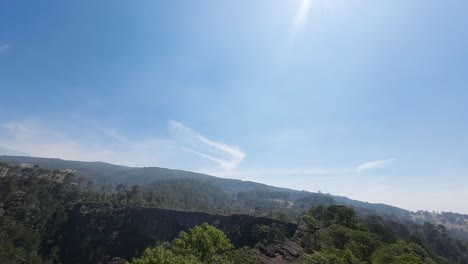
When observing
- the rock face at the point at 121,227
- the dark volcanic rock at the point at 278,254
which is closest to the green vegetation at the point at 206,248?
the dark volcanic rock at the point at 278,254

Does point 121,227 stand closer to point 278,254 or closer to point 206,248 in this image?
point 278,254

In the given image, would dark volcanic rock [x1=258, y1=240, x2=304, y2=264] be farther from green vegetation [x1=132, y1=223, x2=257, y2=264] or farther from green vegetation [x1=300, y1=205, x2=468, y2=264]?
green vegetation [x1=132, y1=223, x2=257, y2=264]

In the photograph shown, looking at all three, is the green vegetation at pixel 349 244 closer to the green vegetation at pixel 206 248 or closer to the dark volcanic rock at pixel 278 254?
the dark volcanic rock at pixel 278 254

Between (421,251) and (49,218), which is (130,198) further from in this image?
(421,251)

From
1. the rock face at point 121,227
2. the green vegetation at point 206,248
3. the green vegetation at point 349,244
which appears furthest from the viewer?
the rock face at point 121,227

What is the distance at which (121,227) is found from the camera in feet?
505

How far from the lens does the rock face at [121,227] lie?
142500 mm

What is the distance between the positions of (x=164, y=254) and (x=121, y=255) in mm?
126272

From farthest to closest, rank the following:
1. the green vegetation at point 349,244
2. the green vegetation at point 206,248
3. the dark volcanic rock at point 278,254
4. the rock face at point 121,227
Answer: the rock face at point 121,227, the dark volcanic rock at point 278,254, the green vegetation at point 349,244, the green vegetation at point 206,248

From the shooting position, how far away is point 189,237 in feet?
130

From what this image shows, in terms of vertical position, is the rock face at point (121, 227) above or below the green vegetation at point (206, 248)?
below

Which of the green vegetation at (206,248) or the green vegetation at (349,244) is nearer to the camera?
the green vegetation at (206,248)

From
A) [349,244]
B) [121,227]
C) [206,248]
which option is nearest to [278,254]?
[349,244]

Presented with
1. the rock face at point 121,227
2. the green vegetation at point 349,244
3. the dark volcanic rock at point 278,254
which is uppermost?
the green vegetation at point 349,244
